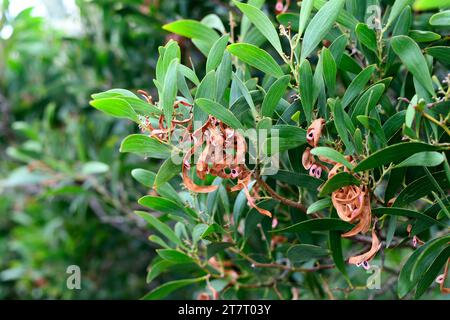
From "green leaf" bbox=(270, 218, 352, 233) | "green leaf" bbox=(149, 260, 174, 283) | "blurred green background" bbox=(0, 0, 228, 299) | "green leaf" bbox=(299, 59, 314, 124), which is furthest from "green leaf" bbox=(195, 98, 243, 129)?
"blurred green background" bbox=(0, 0, 228, 299)

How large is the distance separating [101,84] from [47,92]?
25cm

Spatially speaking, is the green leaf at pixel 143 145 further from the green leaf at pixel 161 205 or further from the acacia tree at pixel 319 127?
the green leaf at pixel 161 205

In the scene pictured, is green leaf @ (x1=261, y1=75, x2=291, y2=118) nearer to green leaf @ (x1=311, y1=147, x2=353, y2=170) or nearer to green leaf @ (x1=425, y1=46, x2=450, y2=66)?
green leaf @ (x1=311, y1=147, x2=353, y2=170)

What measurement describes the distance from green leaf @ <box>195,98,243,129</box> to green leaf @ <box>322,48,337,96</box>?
0.52 ft

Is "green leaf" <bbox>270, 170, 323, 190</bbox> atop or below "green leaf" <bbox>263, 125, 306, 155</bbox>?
below

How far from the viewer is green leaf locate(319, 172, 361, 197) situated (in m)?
0.77

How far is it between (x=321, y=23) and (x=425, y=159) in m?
0.25

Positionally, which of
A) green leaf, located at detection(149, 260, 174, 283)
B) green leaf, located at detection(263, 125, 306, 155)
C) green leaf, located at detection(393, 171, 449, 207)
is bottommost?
green leaf, located at detection(149, 260, 174, 283)

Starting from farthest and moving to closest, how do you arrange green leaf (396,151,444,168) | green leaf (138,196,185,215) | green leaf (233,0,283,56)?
green leaf (138,196,185,215), green leaf (233,0,283,56), green leaf (396,151,444,168)

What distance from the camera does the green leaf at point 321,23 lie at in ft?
2.65

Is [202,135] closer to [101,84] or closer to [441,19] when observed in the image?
[441,19]

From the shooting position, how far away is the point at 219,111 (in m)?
0.77

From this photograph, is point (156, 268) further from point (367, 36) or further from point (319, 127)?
point (367, 36)

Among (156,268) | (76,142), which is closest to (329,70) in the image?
(156,268)
